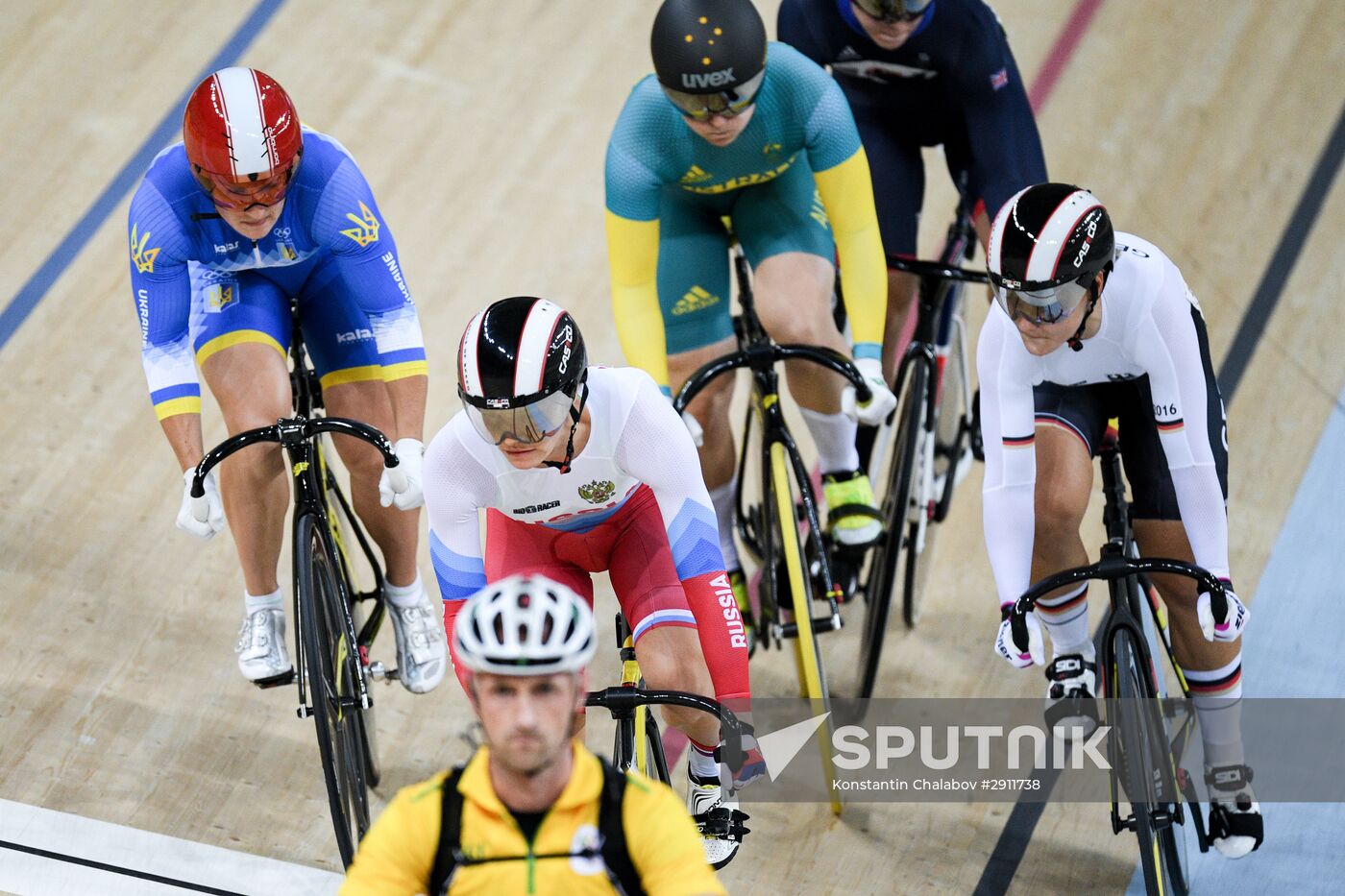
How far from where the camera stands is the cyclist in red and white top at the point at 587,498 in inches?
117

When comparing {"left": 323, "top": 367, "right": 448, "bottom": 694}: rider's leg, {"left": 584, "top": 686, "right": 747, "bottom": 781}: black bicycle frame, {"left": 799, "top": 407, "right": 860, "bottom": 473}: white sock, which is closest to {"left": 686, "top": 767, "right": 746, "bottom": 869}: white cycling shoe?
{"left": 584, "top": 686, "right": 747, "bottom": 781}: black bicycle frame

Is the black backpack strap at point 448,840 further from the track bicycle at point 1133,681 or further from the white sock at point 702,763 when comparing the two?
the track bicycle at point 1133,681

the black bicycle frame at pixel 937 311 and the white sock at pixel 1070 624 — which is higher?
the black bicycle frame at pixel 937 311

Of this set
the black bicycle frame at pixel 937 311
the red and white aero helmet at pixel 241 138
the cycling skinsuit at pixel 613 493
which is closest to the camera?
the cycling skinsuit at pixel 613 493

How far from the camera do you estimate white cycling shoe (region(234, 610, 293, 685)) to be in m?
3.94

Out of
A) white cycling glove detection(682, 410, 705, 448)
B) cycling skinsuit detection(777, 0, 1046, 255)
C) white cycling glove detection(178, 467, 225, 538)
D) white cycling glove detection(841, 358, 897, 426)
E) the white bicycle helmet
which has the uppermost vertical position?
cycling skinsuit detection(777, 0, 1046, 255)

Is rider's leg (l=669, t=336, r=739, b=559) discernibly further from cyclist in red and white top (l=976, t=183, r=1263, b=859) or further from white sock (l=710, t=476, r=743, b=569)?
cyclist in red and white top (l=976, t=183, r=1263, b=859)

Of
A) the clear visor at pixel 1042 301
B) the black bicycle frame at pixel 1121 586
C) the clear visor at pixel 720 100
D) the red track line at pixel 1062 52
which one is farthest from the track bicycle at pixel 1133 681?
the red track line at pixel 1062 52

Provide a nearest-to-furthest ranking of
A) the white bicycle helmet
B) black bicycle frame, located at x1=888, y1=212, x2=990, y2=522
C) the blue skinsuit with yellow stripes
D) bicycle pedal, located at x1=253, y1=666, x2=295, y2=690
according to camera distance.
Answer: the white bicycle helmet < the blue skinsuit with yellow stripes < bicycle pedal, located at x1=253, y1=666, x2=295, y2=690 < black bicycle frame, located at x1=888, y1=212, x2=990, y2=522

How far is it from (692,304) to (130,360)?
2.23 meters

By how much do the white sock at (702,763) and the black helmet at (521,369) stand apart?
81 cm

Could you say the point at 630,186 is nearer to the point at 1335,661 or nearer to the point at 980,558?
the point at 980,558

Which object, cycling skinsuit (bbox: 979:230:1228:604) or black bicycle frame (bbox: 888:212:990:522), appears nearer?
cycling skinsuit (bbox: 979:230:1228:604)

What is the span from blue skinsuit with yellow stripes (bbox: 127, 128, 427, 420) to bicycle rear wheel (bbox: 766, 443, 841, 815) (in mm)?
905
